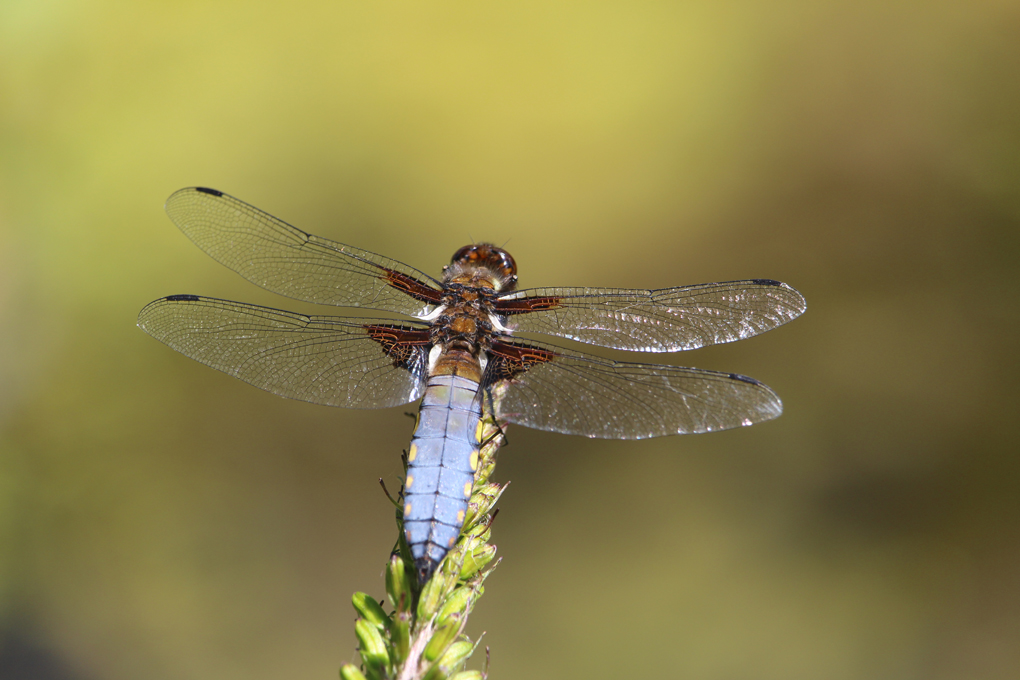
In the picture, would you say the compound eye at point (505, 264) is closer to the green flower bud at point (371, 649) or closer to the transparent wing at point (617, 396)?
the transparent wing at point (617, 396)

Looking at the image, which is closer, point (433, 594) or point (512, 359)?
point (433, 594)

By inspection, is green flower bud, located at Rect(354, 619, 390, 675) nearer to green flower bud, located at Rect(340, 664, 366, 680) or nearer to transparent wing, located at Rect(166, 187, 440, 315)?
green flower bud, located at Rect(340, 664, 366, 680)

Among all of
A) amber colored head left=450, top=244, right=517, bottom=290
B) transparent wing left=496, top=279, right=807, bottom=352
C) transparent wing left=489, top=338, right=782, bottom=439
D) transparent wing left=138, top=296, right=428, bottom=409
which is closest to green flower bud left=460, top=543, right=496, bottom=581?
transparent wing left=489, top=338, right=782, bottom=439

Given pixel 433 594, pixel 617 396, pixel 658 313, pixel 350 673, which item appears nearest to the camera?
pixel 350 673

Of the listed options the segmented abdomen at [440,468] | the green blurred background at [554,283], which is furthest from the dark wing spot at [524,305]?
the green blurred background at [554,283]

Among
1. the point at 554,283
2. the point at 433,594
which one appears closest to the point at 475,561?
the point at 433,594

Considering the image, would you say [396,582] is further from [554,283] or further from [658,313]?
[554,283]
